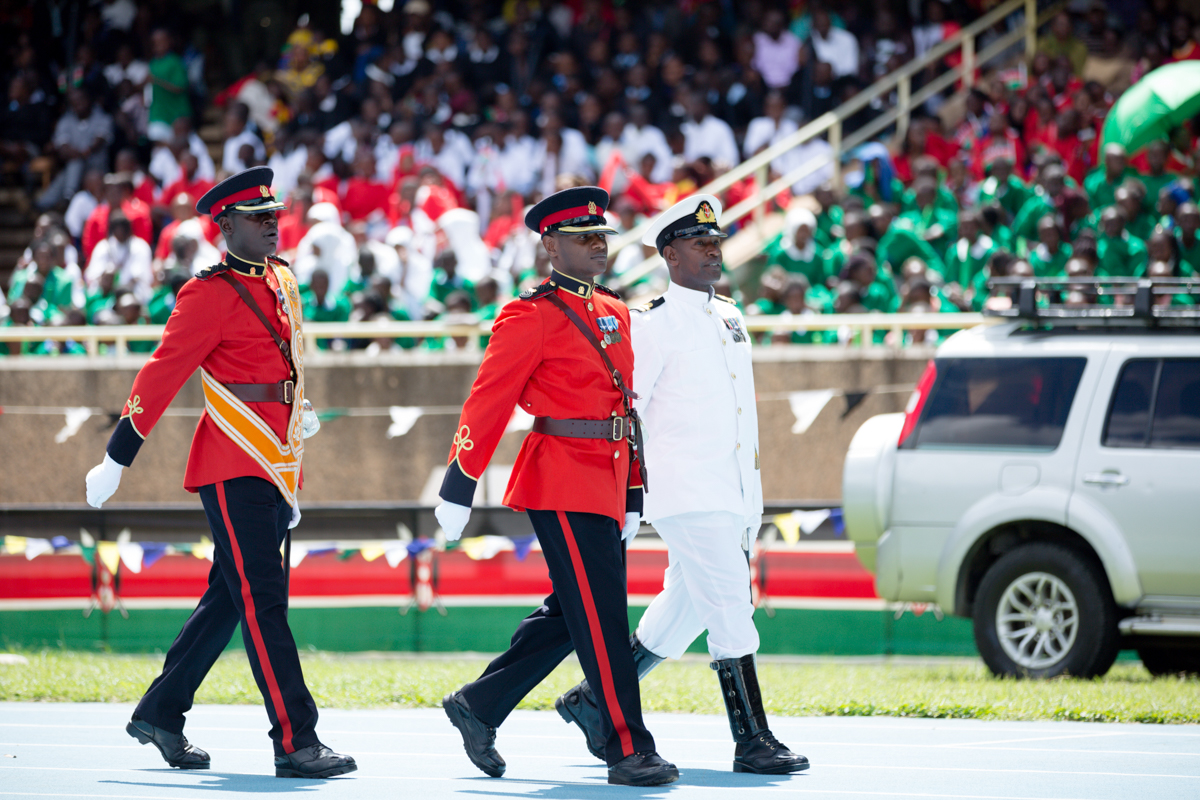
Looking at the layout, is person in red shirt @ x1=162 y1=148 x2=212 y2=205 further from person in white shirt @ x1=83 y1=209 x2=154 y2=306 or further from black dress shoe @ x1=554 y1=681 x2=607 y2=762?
black dress shoe @ x1=554 y1=681 x2=607 y2=762

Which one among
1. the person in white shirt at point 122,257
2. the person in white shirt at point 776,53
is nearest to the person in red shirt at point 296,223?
the person in white shirt at point 122,257

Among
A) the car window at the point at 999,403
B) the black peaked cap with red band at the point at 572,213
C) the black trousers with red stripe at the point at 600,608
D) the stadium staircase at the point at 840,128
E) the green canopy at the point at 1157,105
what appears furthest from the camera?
the stadium staircase at the point at 840,128

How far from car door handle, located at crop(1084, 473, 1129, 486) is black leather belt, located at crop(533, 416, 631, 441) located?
3673mm

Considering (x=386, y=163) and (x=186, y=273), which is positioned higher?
(x=386, y=163)

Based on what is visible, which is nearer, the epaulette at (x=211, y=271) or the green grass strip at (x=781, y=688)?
the epaulette at (x=211, y=271)

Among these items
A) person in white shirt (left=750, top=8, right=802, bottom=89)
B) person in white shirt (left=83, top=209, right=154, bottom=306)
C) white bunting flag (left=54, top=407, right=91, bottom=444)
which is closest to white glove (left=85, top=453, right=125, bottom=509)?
white bunting flag (left=54, top=407, right=91, bottom=444)

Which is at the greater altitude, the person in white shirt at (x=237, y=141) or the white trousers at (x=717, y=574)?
the person in white shirt at (x=237, y=141)

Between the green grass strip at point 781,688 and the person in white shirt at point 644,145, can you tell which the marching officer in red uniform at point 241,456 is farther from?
the person in white shirt at point 644,145

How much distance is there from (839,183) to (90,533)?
26.3 ft

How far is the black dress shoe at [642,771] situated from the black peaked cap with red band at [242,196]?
96.2 inches

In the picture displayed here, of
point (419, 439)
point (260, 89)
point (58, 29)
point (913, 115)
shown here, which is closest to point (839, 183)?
point (913, 115)

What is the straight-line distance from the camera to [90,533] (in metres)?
11.0

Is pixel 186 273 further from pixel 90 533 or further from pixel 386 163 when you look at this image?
pixel 90 533

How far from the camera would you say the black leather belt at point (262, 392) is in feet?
20.5
